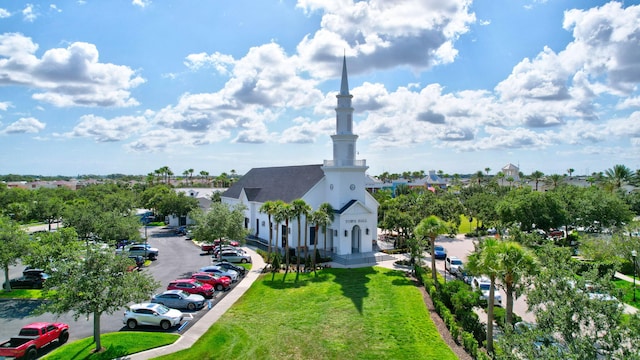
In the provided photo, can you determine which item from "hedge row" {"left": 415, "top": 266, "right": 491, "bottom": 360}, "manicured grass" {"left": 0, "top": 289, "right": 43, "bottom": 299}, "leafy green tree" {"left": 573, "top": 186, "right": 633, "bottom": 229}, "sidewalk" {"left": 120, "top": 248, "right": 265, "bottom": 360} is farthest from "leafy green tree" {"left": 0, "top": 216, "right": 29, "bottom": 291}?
"leafy green tree" {"left": 573, "top": 186, "right": 633, "bottom": 229}

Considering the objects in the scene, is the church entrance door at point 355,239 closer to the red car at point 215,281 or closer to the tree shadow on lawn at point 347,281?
the tree shadow on lawn at point 347,281

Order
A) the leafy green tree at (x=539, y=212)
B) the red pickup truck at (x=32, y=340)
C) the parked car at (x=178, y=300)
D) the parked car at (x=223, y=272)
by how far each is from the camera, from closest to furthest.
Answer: the red pickup truck at (x=32, y=340) → the parked car at (x=178, y=300) → the parked car at (x=223, y=272) → the leafy green tree at (x=539, y=212)

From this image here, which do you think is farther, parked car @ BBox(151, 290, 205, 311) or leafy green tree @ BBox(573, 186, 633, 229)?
leafy green tree @ BBox(573, 186, 633, 229)

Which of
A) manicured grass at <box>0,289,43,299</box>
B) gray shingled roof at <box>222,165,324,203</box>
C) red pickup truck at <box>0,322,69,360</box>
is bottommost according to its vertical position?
manicured grass at <box>0,289,43,299</box>

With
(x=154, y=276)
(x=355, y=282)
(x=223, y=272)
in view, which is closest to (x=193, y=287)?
(x=223, y=272)

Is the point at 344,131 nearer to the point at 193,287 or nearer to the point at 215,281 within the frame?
the point at 215,281

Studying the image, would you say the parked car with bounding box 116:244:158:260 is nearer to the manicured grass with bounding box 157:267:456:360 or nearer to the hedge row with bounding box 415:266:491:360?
the manicured grass with bounding box 157:267:456:360

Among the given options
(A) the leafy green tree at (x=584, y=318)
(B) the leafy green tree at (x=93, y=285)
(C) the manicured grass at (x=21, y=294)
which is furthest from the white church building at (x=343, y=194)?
(A) the leafy green tree at (x=584, y=318)
